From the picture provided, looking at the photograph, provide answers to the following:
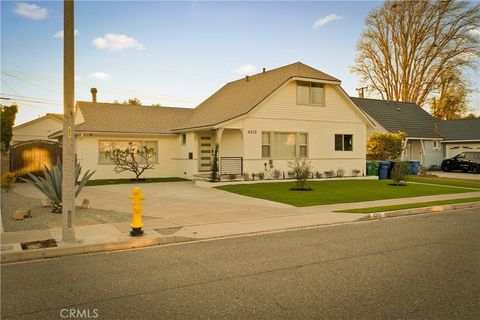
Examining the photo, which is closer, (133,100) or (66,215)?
(66,215)

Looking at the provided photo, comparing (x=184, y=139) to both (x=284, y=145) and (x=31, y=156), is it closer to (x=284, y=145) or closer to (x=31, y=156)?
(x=284, y=145)

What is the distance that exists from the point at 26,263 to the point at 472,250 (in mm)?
8324

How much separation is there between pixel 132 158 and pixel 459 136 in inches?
1198

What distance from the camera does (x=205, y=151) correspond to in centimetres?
2545

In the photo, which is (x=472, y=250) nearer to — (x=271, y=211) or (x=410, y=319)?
(x=410, y=319)

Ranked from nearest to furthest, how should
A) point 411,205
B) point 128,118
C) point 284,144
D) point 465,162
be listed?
point 411,205
point 284,144
point 128,118
point 465,162

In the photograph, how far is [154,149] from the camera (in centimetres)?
2636

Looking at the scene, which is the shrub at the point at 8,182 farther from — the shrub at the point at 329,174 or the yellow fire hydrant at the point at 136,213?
the shrub at the point at 329,174

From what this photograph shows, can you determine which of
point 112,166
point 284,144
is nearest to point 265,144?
point 284,144

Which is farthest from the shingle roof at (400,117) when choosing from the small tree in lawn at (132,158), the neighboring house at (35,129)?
the neighboring house at (35,129)

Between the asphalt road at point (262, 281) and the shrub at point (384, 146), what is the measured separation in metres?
22.0

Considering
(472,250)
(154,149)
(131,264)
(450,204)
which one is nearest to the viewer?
(131,264)

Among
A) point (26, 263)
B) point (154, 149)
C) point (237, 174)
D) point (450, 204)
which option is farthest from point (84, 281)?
point (154, 149)

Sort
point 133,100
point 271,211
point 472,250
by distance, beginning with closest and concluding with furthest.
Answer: point 472,250
point 271,211
point 133,100
